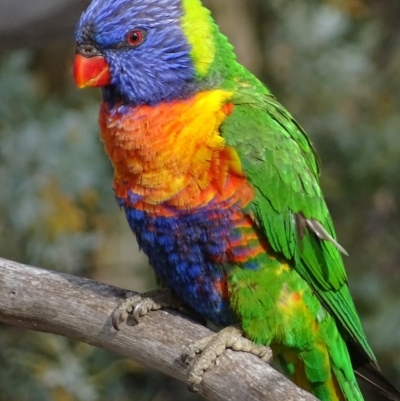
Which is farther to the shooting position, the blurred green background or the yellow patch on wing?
the blurred green background

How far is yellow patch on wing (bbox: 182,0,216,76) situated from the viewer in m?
1.94

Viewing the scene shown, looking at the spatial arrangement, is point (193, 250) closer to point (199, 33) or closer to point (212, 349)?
point (212, 349)

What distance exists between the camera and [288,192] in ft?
6.37

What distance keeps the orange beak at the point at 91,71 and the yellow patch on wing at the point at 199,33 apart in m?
0.23

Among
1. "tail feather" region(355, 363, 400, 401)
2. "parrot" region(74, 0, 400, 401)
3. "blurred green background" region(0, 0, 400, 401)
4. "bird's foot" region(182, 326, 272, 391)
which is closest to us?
"bird's foot" region(182, 326, 272, 391)

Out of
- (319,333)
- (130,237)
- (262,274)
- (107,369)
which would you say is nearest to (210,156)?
(262,274)

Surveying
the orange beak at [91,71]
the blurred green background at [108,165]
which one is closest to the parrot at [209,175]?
the orange beak at [91,71]

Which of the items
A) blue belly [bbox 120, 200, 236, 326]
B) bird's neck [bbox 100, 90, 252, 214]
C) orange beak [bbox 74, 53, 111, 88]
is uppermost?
orange beak [bbox 74, 53, 111, 88]

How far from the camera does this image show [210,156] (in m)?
1.86

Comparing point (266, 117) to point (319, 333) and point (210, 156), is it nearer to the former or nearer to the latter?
point (210, 156)

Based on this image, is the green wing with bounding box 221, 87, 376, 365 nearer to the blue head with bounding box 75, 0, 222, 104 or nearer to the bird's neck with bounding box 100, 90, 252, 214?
the bird's neck with bounding box 100, 90, 252, 214

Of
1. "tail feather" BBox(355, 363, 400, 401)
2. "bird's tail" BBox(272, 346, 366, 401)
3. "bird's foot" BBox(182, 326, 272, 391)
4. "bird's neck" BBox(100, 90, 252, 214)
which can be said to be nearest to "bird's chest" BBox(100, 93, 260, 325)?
"bird's neck" BBox(100, 90, 252, 214)

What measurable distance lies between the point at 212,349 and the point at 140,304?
24 centimetres

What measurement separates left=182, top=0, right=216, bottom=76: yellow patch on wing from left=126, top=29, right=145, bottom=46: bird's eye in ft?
0.36
